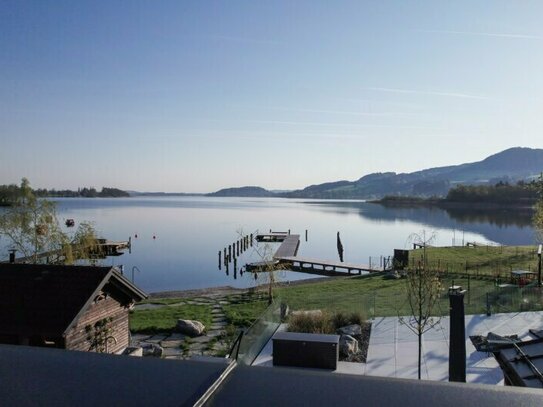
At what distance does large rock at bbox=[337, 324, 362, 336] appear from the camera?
15420 mm

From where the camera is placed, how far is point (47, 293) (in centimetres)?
1534

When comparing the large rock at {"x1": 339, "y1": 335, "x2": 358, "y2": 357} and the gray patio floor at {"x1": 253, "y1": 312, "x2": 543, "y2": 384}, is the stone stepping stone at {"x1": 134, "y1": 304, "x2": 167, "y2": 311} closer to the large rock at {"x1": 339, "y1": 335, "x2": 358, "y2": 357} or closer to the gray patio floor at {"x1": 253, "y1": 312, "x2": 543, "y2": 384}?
the gray patio floor at {"x1": 253, "y1": 312, "x2": 543, "y2": 384}

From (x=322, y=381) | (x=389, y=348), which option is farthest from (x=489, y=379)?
(x=322, y=381)

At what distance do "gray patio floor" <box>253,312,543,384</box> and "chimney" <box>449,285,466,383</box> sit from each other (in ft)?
4.28

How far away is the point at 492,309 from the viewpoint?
18.0 meters

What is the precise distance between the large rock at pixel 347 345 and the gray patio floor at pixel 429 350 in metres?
0.47

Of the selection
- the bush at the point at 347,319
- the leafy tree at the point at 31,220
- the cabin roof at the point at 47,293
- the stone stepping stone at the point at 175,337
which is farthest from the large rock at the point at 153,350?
the leafy tree at the point at 31,220

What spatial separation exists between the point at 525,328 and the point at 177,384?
16741 mm

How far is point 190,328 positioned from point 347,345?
8284 mm

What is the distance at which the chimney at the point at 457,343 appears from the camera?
10.0m

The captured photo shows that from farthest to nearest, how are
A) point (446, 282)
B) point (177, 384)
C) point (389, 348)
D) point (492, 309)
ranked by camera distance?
point (446, 282) < point (492, 309) < point (389, 348) < point (177, 384)

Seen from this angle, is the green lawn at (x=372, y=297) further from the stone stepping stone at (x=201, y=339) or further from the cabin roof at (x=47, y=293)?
the cabin roof at (x=47, y=293)

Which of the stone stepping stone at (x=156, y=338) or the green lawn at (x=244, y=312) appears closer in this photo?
the stone stepping stone at (x=156, y=338)

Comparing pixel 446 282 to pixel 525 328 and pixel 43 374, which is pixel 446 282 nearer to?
pixel 525 328
